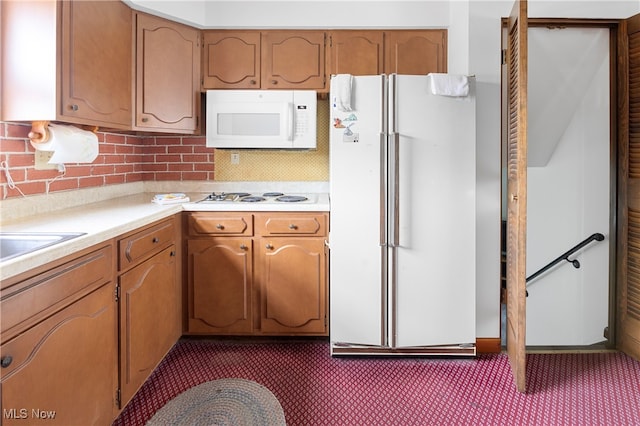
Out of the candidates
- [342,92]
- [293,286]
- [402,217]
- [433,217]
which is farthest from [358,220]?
[342,92]

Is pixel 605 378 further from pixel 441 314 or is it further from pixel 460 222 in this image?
pixel 460 222

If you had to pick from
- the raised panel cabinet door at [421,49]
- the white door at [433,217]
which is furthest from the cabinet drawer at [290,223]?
the raised panel cabinet door at [421,49]

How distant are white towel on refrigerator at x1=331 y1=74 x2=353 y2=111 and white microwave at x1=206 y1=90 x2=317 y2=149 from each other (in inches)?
17.8

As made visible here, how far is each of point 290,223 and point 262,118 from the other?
2.49ft

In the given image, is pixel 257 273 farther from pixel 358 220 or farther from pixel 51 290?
pixel 51 290

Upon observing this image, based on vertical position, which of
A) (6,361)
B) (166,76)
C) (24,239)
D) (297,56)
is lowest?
(6,361)

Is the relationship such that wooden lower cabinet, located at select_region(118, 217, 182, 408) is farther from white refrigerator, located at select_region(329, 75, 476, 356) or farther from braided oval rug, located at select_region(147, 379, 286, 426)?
white refrigerator, located at select_region(329, 75, 476, 356)

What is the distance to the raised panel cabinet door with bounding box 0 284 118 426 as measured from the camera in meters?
1.08

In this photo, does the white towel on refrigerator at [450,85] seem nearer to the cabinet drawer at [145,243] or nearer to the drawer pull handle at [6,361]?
the cabinet drawer at [145,243]

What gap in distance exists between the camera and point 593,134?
2629 millimetres

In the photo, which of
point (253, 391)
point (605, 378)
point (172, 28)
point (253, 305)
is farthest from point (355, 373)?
point (172, 28)

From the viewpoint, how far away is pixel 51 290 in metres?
1.21


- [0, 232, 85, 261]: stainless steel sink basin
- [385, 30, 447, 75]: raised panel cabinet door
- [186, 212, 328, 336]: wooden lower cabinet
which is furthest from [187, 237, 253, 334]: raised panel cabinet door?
[385, 30, 447, 75]: raised panel cabinet door

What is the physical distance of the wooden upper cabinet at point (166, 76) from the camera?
2.38 meters
